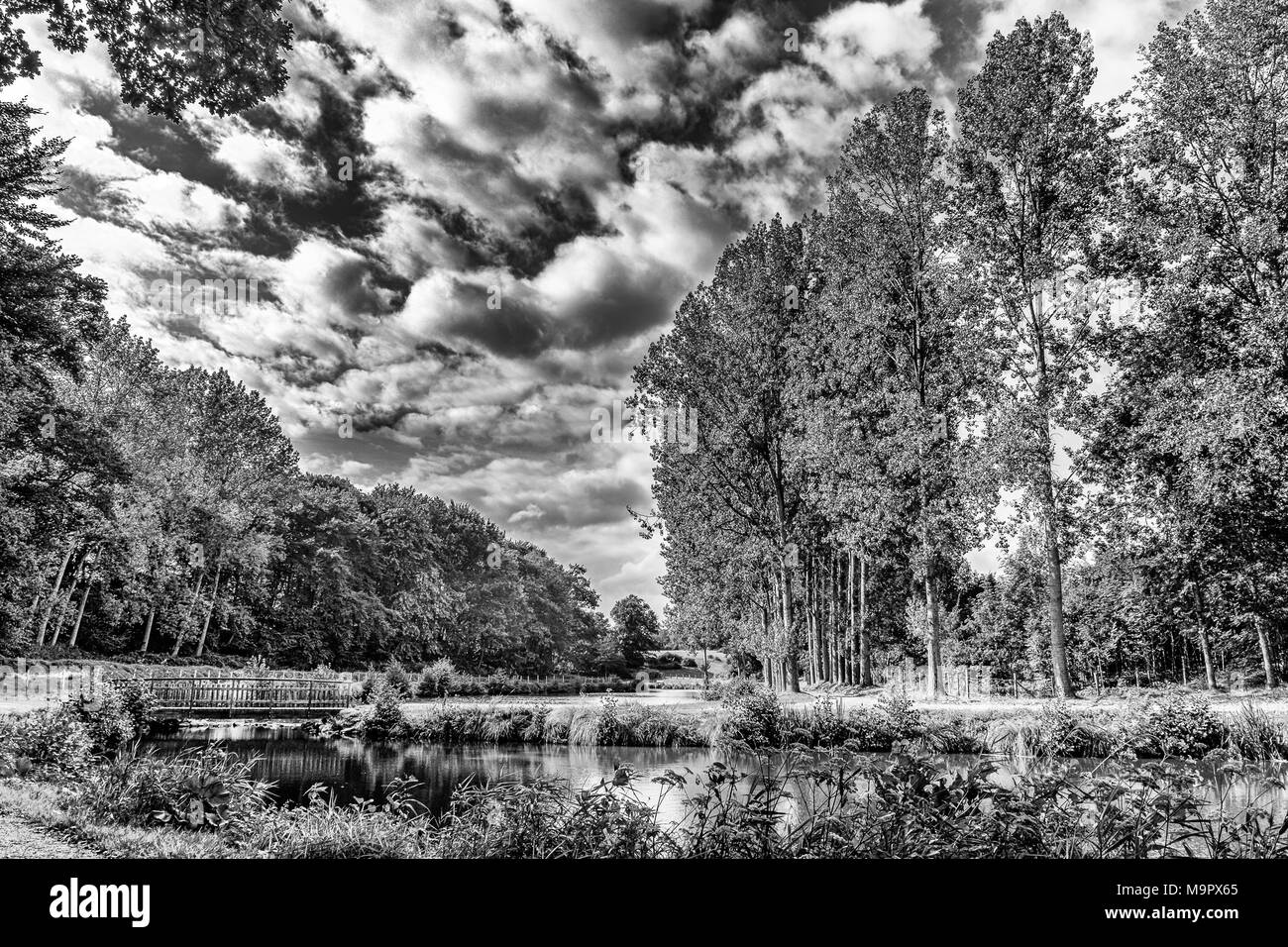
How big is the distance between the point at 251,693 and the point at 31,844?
71.8ft

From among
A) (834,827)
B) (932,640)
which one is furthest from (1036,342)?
(834,827)

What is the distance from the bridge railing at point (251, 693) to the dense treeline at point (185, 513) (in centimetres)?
540

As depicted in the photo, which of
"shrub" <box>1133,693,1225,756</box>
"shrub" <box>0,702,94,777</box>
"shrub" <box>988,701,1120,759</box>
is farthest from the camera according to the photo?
"shrub" <box>988,701,1120,759</box>

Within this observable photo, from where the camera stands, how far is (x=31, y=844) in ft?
19.0

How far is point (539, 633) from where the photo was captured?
6631 centimetres

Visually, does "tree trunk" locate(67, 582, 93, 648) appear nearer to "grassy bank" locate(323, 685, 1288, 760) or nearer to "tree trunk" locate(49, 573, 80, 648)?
"tree trunk" locate(49, 573, 80, 648)

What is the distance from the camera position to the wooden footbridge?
23.2 metres

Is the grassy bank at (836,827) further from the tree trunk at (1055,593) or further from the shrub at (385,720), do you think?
the shrub at (385,720)

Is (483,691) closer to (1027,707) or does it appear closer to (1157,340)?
(1027,707)

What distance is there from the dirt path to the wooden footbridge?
17.6 m

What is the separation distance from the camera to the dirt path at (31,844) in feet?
17.9

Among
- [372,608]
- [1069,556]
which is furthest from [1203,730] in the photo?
[372,608]

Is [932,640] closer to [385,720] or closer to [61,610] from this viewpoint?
[385,720]

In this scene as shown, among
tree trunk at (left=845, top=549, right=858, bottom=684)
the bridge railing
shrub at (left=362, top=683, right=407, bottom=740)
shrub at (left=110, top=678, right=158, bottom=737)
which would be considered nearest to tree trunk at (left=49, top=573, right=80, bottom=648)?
the bridge railing
